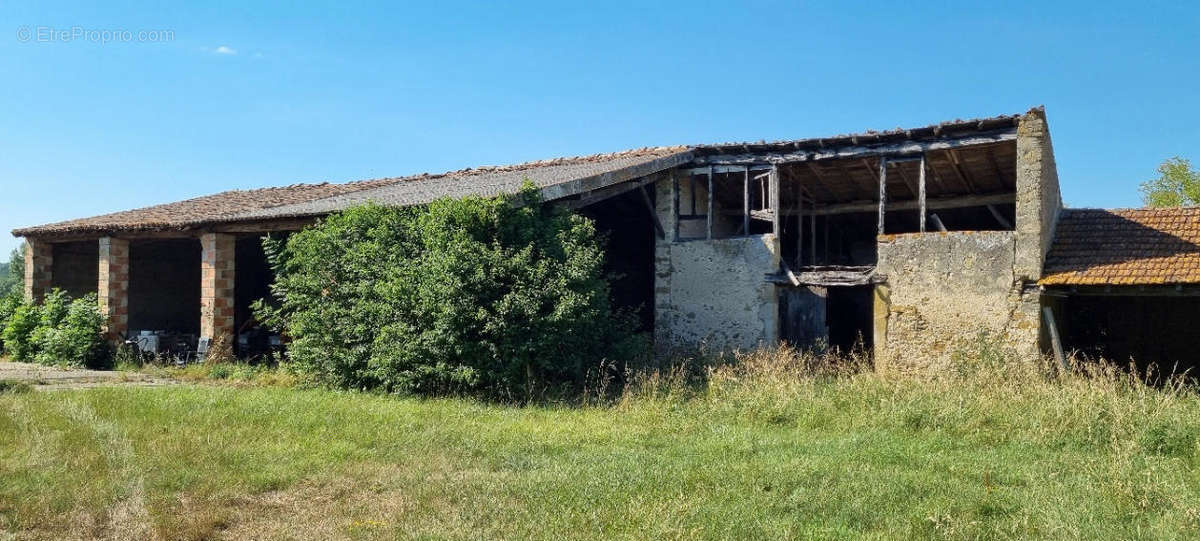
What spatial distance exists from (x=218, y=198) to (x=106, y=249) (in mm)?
3552

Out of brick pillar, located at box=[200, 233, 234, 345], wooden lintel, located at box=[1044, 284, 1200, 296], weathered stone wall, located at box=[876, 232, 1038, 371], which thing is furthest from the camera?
brick pillar, located at box=[200, 233, 234, 345]

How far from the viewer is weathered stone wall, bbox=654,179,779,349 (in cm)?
1216

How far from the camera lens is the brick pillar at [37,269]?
640 inches

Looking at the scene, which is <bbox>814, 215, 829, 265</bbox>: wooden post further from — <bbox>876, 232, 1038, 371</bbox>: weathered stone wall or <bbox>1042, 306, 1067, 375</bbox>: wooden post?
<bbox>1042, 306, 1067, 375</bbox>: wooden post

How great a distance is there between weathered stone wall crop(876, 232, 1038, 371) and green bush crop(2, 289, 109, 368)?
13229 millimetres

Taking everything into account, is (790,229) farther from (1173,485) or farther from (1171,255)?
(1173,485)

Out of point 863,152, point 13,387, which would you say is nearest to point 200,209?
point 13,387

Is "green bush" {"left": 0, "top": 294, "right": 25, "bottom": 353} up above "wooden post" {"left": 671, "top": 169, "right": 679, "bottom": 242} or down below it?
below

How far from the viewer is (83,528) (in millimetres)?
4422

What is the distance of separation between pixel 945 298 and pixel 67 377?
12.8m

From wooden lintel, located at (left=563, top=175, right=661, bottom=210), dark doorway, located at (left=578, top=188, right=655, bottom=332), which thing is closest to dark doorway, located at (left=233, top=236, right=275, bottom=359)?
dark doorway, located at (left=578, top=188, right=655, bottom=332)

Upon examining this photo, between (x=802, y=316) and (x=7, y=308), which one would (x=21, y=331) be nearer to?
(x=7, y=308)

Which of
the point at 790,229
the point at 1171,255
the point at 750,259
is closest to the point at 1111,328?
the point at 1171,255

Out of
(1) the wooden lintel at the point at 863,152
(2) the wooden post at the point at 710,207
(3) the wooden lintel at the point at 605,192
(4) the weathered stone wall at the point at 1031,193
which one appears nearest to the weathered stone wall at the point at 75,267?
(3) the wooden lintel at the point at 605,192
